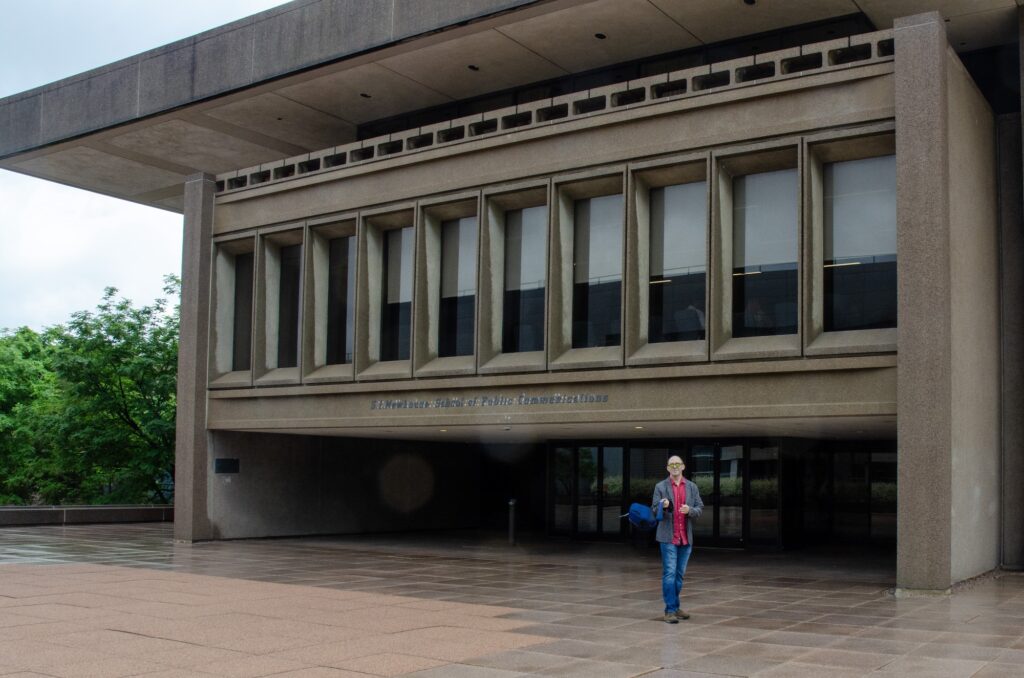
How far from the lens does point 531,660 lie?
33.1 ft

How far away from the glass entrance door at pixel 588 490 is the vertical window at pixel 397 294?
19.8 feet

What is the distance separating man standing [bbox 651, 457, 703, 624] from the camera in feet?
41.2

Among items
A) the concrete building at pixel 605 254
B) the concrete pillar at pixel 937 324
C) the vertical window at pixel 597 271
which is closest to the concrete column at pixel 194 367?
the concrete building at pixel 605 254

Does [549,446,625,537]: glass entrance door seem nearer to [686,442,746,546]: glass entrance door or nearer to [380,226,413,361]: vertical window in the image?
[686,442,746,546]: glass entrance door

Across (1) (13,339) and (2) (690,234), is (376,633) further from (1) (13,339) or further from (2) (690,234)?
(1) (13,339)

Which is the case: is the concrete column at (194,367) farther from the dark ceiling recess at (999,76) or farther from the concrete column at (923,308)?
the dark ceiling recess at (999,76)

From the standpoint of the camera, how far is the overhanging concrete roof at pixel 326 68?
21219mm

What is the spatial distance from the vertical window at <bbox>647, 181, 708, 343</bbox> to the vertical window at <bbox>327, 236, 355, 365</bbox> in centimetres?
816

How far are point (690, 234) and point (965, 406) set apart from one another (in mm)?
5769

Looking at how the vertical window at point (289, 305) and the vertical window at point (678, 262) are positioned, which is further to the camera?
the vertical window at point (289, 305)

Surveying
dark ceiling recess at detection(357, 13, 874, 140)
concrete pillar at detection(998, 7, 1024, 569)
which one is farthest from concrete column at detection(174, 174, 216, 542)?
concrete pillar at detection(998, 7, 1024, 569)

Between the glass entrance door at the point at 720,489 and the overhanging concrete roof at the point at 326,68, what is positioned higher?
the overhanging concrete roof at the point at 326,68

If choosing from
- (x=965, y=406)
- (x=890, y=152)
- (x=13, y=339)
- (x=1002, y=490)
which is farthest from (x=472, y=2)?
(x=13, y=339)

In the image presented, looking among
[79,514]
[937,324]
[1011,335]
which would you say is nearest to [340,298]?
[937,324]
